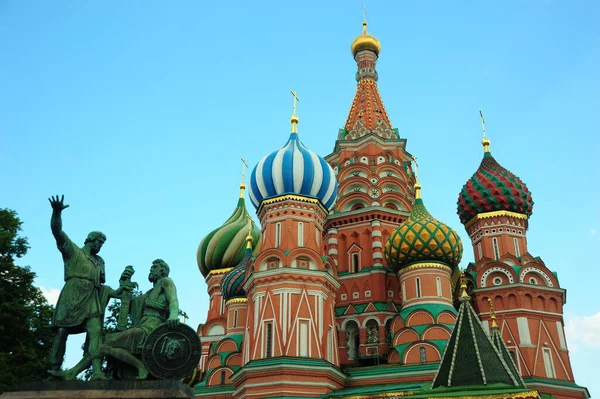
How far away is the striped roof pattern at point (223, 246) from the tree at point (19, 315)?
12.3 m

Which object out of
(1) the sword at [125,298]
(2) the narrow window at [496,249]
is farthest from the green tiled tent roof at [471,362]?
(2) the narrow window at [496,249]

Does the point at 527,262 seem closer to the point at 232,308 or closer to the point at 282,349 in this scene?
the point at 282,349

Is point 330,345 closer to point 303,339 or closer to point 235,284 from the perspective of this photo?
point 303,339

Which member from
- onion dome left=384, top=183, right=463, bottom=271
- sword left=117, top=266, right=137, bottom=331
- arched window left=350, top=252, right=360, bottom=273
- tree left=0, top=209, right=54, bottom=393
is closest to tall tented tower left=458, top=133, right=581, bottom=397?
onion dome left=384, top=183, right=463, bottom=271

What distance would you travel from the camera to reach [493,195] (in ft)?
80.7

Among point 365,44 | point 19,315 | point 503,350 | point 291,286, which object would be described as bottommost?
point 503,350

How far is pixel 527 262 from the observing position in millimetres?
23188

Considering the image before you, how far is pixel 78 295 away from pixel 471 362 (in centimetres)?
859

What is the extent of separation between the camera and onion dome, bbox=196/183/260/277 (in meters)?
31.0

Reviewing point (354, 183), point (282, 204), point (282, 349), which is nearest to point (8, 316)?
point (282, 349)

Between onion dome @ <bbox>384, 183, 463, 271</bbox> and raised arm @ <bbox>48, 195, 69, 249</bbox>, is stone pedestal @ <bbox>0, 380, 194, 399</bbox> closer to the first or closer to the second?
raised arm @ <bbox>48, 195, 69, 249</bbox>

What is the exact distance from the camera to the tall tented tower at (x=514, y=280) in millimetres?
21344

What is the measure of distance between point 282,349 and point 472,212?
1034 centimetres

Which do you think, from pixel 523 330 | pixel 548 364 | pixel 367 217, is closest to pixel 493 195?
pixel 367 217
